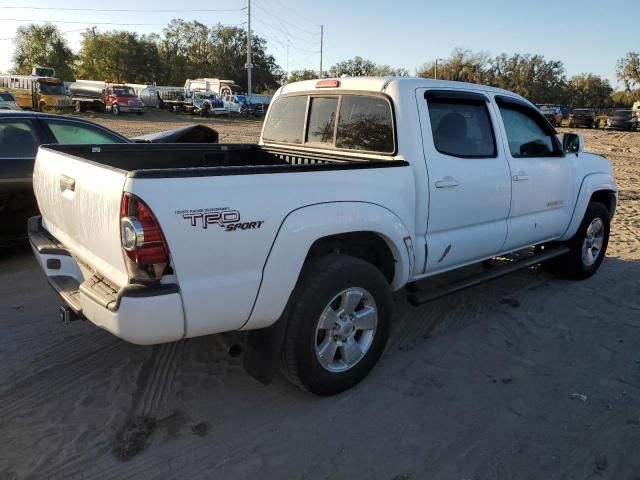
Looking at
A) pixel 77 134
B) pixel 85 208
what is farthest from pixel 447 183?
pixel 77 134

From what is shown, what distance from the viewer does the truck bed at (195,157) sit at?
3.57 metres

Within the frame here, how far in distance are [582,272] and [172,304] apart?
15.3 feet

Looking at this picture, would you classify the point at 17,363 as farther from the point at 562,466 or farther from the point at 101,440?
the point at 562,466

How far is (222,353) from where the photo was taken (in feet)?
12.4

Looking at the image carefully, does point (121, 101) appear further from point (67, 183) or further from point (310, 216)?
point (310, 216)

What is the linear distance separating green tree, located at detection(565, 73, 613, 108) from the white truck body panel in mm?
88880

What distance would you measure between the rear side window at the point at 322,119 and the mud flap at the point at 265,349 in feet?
6.04

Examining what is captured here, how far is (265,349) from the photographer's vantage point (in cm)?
294

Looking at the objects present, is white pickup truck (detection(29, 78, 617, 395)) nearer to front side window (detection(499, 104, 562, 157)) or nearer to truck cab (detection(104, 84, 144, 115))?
front side window (detection(499, 104, 562, 157))

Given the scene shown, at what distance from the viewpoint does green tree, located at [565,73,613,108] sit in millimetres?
82250

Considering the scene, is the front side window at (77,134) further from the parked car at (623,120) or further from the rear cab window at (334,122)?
the parked car at (623,120)

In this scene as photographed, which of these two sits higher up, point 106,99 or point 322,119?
point 106,99

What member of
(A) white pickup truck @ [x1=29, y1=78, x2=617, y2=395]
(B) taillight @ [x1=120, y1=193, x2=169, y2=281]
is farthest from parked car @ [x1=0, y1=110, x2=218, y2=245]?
(B) taillight @ [x1=120, y1=193, x2=169, y2=281]

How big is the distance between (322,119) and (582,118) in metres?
41.9
